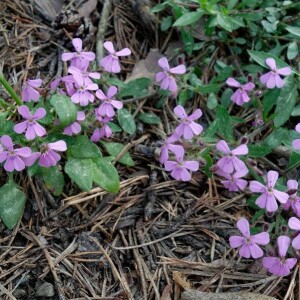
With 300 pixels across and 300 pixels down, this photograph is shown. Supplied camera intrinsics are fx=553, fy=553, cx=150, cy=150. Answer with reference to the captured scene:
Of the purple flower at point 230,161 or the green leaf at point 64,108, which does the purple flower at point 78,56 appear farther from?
the purple flower at point 230,161

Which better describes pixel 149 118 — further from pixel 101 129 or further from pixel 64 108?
pixel 64 108

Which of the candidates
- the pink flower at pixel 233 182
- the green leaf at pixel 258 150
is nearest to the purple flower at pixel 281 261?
the pink flower at pixel 233 182

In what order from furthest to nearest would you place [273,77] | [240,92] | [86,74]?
1. [240,92]
2. [273,77]
3. [86,74]

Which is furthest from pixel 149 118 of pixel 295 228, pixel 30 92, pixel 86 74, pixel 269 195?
pixel 295 228

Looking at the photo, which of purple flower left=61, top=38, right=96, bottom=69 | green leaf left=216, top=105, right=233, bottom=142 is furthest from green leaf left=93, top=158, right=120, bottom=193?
green leaf left=216, top=105, right=233, bottom=142

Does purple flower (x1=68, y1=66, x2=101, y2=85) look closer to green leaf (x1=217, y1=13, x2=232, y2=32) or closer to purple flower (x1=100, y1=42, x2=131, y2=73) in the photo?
purple flower (x1=100, y1=42, x2=131, y2=73)

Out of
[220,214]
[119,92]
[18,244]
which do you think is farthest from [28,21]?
[220,214]
